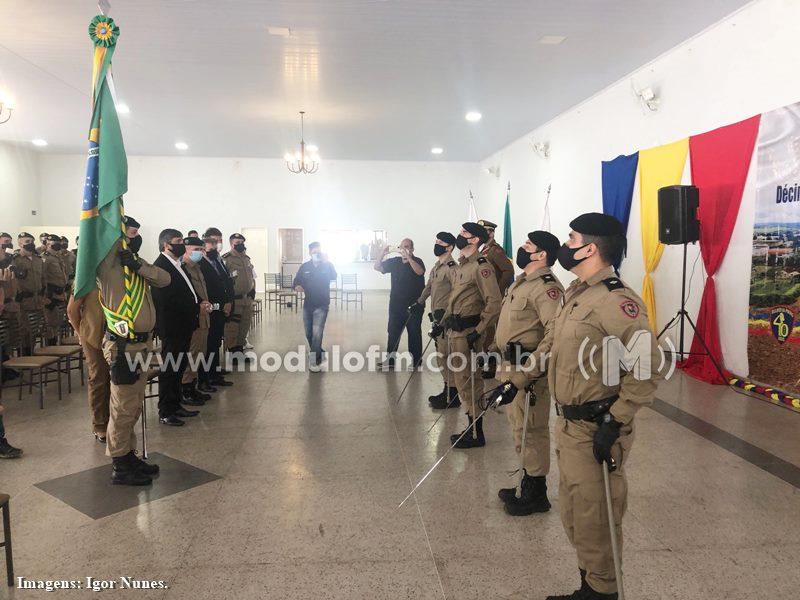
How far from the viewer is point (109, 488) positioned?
337 centimetres

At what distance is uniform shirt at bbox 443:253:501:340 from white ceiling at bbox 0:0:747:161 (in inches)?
117

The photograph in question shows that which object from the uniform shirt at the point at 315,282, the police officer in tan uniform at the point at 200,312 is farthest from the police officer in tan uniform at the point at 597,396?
the uniform shirt at the point at 315,282

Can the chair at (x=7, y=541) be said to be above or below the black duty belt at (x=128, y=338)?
below

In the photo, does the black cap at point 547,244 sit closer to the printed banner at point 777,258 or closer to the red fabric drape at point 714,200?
the printed banner at point 777,258

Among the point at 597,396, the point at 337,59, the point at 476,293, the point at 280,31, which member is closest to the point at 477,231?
the point at 476,293

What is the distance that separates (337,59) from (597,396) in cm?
659

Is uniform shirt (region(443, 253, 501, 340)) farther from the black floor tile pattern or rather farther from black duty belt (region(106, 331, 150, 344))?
black duty belt (region(106, 331, 150, 344))

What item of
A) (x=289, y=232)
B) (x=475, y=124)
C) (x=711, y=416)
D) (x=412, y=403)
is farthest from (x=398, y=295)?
(x=289, y=232)

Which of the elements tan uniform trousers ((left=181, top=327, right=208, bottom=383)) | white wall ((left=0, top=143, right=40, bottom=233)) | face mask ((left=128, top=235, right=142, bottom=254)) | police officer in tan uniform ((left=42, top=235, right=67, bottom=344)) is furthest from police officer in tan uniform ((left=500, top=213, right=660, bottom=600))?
white wall ((left=0, top=143, right=40, bottom=233))

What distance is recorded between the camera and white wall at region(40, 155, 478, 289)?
16.3 metres

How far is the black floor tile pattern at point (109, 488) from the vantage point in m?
3.14

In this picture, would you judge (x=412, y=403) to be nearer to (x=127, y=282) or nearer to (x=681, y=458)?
(x=681, y=458)

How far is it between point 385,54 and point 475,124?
16.0 feet

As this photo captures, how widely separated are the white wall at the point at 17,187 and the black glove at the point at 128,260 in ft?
46.0
